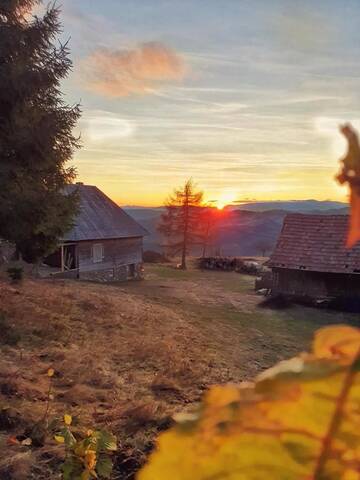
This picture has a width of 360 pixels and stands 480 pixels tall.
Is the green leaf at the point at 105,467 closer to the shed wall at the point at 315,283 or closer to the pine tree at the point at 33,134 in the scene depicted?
the pine tree at the point at 33,134

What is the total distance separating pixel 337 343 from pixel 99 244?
26.1 m

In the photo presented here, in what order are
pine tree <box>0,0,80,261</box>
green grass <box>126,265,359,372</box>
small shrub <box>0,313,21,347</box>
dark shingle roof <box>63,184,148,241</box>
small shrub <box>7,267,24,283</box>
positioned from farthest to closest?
dark shingle roof <box>63,184,148,241</box>
small shrub <box>7,267,24,283</box>
green grass <box>126,265,359,372</box>
pine tree <box>0,0,80,261</box>
small shrub <box>0,313,21,347</box>

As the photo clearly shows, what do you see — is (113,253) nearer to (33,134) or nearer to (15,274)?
(15,274)

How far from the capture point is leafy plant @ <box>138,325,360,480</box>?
12.6 inches

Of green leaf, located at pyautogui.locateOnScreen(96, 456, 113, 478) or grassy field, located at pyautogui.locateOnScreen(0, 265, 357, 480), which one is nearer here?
green leaf, located at pyautogui.locateOnScreen(96, 456, 113, 478)

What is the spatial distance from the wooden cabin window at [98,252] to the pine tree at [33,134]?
13.3m

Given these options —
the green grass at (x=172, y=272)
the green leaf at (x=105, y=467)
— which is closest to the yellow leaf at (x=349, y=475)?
the green leaf at (x=105, y=467)

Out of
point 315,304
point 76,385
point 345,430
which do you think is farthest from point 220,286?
point 345,430

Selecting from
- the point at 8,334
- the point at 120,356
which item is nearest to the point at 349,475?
the point at 120,356

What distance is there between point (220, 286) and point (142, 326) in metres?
13.0

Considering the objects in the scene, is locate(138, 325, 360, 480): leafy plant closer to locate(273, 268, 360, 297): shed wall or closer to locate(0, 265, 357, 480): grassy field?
locate(0, 265, 357, 480): grassy field

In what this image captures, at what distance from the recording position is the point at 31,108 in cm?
1100

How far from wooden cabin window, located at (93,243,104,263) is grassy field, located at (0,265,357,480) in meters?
8.14

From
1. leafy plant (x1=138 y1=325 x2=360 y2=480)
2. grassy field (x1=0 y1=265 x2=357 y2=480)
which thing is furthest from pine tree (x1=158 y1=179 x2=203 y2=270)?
leafy plant (x1=138 y1=325 x2=360 y2=480)
